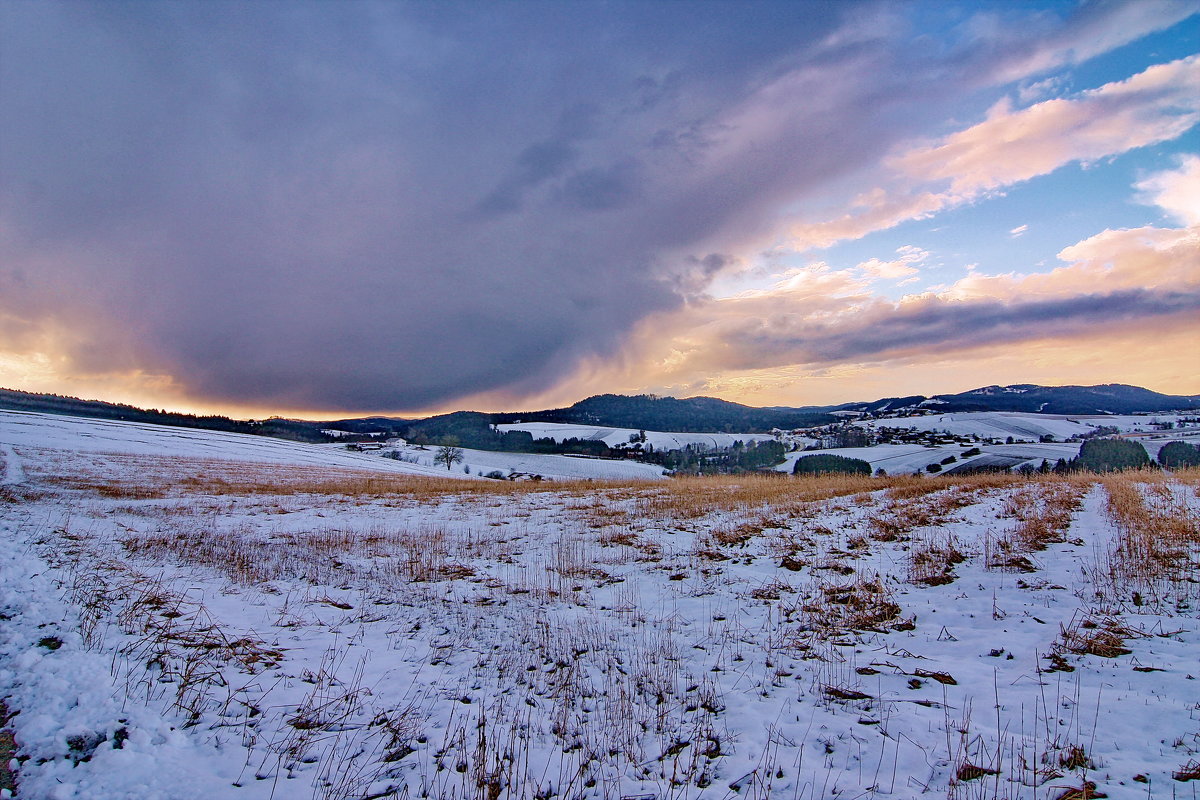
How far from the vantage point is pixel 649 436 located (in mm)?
171250

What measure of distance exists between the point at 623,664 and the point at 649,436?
542ft

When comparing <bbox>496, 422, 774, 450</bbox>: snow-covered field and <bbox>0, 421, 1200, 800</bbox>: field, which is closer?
<bbox>0, 421, 1200, 800</bbox>: field

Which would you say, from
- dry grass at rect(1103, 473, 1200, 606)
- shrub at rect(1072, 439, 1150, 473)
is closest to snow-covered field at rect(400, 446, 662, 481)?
shrub at rect(1072, 439, 1150, 473)

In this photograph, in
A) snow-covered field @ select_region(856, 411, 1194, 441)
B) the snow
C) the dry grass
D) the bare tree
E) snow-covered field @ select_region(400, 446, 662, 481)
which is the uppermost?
the dry grass

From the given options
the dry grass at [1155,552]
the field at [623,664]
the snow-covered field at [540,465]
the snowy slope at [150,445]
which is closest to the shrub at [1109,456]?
the dry grass at [1155,552]

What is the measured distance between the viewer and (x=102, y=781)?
403 cm

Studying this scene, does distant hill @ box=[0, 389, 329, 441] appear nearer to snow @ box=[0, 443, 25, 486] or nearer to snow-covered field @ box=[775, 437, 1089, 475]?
snow @ box=[0, 443, 25, 486]

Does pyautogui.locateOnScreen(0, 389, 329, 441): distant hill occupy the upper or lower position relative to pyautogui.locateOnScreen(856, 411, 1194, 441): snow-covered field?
upper

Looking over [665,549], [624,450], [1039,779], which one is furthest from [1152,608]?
[624,450]

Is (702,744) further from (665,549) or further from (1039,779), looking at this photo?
(665,549)

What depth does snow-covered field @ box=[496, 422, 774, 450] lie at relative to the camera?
6024 inches

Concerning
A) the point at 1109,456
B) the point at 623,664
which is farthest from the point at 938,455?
the point at 623,664

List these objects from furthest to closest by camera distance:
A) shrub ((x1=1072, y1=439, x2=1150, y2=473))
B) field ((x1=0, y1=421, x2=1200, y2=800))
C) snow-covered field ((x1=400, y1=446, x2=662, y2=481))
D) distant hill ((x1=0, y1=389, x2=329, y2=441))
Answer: distant hill ((x1=0, y1=389, x2=329, y2=441)) → snow-covered field ((x1=400, y1=446, x2=662, y2=481)) → shrub ((x1=1072, y1=439, x2=1150, y2=473)) → field ((x1=0, y1=421, x2=1200, y2=800))

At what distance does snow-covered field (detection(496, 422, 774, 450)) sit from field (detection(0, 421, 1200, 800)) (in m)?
136
